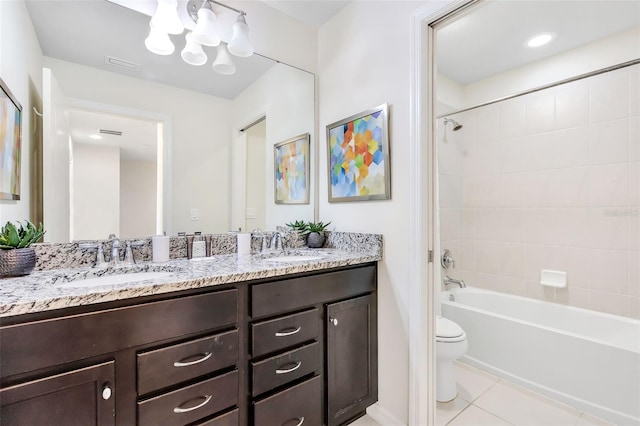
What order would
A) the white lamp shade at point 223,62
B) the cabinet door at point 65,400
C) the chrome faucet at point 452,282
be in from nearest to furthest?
the cabinet door at point 65,400, the white lamp shade at point 223,62, the chrome faucet at point 452,282

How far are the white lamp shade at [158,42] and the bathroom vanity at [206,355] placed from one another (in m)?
1.25

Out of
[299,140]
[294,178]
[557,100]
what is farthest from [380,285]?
[557,100]

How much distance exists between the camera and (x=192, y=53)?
163 cm

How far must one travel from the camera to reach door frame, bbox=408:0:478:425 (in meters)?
1.48

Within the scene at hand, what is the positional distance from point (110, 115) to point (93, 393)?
1.21 meters

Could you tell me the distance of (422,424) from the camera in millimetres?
1469

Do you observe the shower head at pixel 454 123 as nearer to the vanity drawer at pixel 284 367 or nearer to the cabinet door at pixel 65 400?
the vanity drawer at pixel 284 367

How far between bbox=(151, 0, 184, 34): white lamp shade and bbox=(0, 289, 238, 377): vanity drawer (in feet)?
4.40

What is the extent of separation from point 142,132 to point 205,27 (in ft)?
2.10

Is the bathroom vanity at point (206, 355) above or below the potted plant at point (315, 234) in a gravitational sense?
below

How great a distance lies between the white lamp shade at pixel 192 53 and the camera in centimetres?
162

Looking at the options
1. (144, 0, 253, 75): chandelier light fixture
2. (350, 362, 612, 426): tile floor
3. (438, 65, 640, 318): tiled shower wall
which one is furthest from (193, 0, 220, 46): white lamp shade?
(350, 362, 612, 426): tile floor

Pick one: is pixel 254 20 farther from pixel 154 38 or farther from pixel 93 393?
pixel 93 393

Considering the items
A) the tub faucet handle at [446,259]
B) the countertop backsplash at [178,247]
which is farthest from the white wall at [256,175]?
the tub faucet handle at [446,259]
